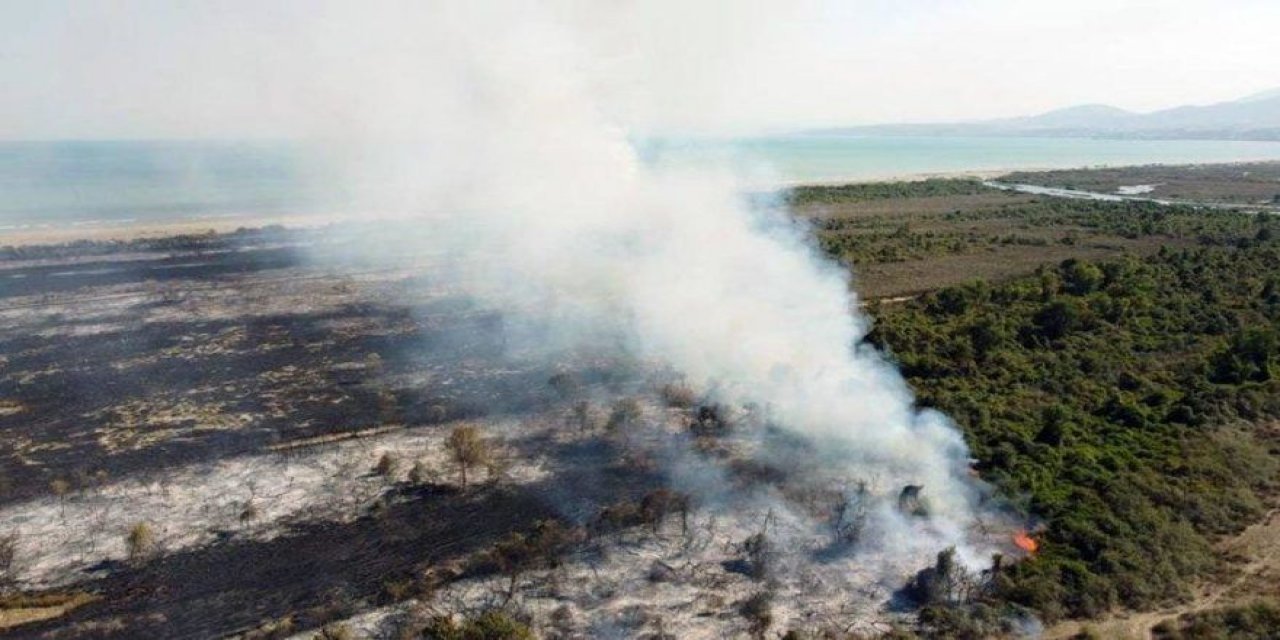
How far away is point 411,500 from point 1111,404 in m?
24.8

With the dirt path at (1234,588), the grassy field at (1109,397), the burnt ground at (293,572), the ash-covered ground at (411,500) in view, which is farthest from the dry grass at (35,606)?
the dirt path at (1234,588)

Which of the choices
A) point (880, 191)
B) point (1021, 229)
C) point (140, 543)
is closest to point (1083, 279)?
point (1021, 229)

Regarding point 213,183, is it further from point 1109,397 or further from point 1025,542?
point 1025,542

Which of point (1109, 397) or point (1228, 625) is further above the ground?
point (1109, 397)

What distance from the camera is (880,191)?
11775 centimetres

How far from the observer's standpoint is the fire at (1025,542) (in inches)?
798

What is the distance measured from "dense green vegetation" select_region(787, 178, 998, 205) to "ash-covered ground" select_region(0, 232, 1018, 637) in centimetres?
7572

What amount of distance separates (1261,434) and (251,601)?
101 ft

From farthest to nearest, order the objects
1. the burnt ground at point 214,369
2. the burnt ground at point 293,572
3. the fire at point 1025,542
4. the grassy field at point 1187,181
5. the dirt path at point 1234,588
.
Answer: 1. the grassy field at point 1187,181
2. the burnt ground at point 214,369
3. the fire at point 1025,542
4. the burnt ground at point 293,572
5. the dirt path at point 1234,588

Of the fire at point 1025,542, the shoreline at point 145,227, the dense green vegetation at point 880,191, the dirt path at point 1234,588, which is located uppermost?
the shoreline at point 145,227

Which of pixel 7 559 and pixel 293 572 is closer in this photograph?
pixel 293 572

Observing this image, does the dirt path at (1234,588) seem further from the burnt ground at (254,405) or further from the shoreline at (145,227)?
the shoreline at (145,227)

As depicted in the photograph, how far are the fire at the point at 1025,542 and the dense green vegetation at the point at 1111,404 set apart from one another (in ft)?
0.99

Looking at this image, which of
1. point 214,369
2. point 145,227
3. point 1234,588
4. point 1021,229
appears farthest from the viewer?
point 145,227
